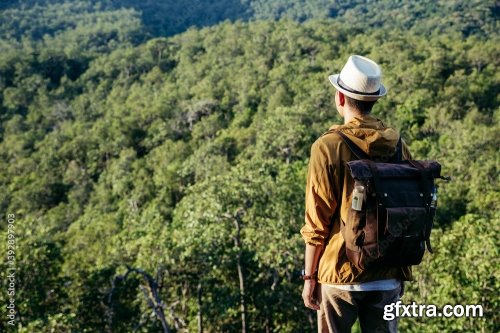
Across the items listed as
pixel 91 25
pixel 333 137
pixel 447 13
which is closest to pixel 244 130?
pixel 333 137

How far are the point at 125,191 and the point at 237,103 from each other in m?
19.5

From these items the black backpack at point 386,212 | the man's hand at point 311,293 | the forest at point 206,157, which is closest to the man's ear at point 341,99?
the black backpack at point 386,212

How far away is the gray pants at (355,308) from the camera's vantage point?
104 inches

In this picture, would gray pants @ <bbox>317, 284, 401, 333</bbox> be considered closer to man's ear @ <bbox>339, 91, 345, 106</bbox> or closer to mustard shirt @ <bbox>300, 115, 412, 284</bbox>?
mustard shirt @ <bbox>300, 115, 412, 284</bbox>

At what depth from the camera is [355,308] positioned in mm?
2691

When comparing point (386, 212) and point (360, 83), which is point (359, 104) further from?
point (386, 212)

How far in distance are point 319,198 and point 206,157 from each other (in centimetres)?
3871

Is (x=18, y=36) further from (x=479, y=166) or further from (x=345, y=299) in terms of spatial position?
(x=345, y=299)

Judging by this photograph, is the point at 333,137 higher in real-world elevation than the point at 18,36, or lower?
lower

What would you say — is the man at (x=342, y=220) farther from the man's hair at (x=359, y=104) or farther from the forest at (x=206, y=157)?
the forest at (x=206, y=157)

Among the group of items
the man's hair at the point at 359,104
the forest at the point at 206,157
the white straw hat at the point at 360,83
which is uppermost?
the white straw hat at the point at 360,83

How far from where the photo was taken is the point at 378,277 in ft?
8.41

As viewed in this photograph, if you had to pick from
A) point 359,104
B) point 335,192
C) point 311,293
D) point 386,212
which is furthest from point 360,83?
point 311,293

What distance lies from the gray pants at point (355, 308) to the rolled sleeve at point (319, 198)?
334 millimetres
